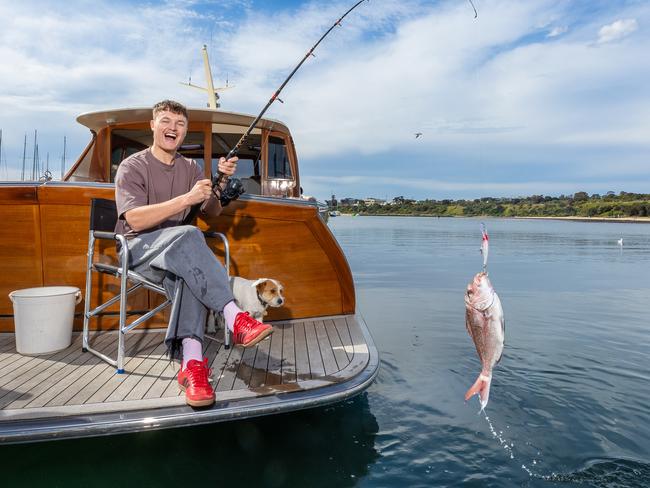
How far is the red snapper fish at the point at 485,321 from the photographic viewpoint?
2.24m

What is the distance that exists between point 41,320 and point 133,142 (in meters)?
2.66

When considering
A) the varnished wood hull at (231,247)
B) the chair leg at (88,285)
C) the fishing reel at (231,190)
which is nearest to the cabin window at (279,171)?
the varnished wood hull at (231,247)

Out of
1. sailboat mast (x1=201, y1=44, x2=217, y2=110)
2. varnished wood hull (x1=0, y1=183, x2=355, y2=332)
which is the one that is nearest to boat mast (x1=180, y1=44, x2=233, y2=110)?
sailboat mast (x1=201, y1=44, x2=217, y2=110)

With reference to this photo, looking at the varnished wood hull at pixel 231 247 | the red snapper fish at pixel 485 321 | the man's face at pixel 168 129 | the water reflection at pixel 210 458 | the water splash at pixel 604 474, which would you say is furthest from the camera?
the varnished wood hull at pixel 231 247

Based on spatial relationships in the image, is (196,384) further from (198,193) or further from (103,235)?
(103,235)

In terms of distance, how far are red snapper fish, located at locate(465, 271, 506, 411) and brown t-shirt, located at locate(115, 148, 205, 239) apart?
1943mm

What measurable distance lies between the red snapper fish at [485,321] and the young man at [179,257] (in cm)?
109

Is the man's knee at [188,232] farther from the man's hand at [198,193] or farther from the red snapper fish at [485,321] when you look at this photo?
the red snapper fish at [485,321]

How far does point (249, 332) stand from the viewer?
252 cm

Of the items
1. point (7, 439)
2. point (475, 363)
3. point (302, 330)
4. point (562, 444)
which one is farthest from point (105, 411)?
point (475, 363)

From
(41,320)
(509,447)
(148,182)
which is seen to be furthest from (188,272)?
(509,447)

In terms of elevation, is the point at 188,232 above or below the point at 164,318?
above

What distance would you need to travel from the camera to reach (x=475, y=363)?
4906 mm

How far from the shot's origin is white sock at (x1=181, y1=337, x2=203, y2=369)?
267cm
